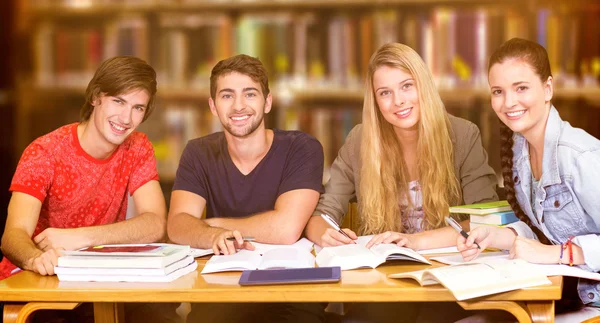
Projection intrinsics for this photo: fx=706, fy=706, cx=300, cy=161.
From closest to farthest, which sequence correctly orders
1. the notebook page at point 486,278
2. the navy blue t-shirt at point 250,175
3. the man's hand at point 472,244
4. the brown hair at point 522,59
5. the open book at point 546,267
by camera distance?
1. the notebook page at point 486,278
2. the open book at point 546,267
3. the man's hand at point 472,244
4. the brown hair at point 522,59
5. the navy blue t-shirt at point 250,175

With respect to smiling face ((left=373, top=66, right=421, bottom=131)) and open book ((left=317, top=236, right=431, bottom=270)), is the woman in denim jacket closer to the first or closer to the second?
open book ((left=317, top=236, right=431, bottom=270))

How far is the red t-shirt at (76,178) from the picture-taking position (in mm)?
2021

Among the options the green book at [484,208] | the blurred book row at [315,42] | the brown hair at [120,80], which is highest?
the blurred book row at [315,42]

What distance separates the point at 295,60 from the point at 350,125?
1.20 feet

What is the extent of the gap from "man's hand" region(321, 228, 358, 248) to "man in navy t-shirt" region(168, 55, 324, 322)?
0.50ft

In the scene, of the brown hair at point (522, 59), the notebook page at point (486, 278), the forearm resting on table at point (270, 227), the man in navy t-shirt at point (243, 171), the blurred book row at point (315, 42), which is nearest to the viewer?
the notebook page at point (486, 278)

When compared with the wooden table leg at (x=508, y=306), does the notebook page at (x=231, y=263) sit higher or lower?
higher

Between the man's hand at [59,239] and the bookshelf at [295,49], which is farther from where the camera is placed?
the bookshelf at [295,49]

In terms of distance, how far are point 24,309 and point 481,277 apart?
973 mm

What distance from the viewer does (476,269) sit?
4.86 feet

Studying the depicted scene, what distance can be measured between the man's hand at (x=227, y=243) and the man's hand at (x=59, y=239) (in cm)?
37

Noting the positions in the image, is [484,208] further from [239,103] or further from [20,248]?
[20,248]

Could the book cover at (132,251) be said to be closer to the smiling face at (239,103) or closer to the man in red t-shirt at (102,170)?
the man in red t-shirt at (102,170)

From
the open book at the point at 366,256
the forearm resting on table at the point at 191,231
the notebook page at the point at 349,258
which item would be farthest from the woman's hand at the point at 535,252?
the forearm resting on table at the point at 191,231
